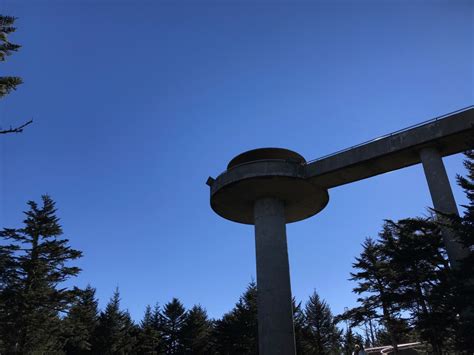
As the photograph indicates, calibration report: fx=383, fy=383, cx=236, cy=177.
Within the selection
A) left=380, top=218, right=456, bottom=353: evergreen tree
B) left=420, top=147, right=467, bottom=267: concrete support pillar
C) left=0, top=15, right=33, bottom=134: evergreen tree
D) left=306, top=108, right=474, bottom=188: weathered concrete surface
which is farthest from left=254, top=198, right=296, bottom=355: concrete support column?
left=0, top=15, right=33, bottom=134: evergreen tree

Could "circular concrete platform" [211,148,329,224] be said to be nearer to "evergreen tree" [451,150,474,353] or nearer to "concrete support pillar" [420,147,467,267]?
"concrete support pillar" [420,147,467,267]

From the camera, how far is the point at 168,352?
4478 cm

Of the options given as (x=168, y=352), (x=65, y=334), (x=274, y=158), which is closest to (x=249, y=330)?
(x=168, y=352)

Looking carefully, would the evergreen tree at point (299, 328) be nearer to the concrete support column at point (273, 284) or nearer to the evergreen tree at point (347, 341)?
the evergreen tree at point (347, 341)

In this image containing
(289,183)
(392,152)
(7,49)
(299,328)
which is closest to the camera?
(7,49)

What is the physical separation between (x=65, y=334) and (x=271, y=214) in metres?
16.7

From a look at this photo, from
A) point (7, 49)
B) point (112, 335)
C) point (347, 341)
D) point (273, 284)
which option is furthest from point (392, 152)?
point (112, 335)

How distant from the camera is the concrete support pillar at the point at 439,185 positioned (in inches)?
716

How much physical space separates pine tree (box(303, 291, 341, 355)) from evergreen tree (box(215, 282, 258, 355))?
530 cm

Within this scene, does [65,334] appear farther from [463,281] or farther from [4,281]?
[463,281]

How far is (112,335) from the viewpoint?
37.8 metres

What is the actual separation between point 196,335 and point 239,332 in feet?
27.8

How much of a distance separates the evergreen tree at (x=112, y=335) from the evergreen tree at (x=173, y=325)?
198 inches

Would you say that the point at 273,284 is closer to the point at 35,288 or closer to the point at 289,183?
the point at 289,183
